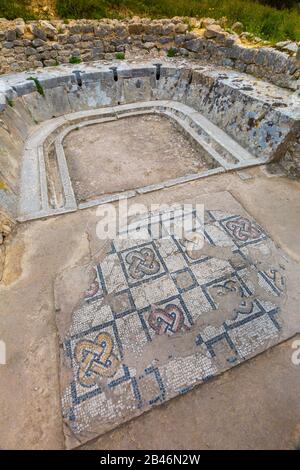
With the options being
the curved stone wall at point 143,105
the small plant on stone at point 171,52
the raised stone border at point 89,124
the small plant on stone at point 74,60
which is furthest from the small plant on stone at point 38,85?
the small plant on stone at point 171,52

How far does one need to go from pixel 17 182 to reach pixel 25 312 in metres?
2.25

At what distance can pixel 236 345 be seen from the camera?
226 cm

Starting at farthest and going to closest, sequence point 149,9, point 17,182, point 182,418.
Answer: point 149,9, point 17,182, point 182,418

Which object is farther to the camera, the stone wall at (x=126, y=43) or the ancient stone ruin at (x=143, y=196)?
the stone wall at (x=126, y=43)

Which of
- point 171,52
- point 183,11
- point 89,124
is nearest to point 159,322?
point 89,124

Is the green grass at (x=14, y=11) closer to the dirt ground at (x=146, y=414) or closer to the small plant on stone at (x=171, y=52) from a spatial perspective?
the small plant on stone at (x=171, y=52)

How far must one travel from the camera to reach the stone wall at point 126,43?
222 inches

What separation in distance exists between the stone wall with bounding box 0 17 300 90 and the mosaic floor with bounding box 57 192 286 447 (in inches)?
170

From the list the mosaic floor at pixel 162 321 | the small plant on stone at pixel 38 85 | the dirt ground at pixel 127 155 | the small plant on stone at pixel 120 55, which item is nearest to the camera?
the mosaic floor at pixel 162 321

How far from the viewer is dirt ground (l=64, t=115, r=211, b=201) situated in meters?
4.43

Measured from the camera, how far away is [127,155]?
16.5 feet

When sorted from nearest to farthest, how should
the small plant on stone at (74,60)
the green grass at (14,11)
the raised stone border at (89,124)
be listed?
the raised stone border at (89,124) → the green grass at (14,11) → the small plant on stone at (74,60)
